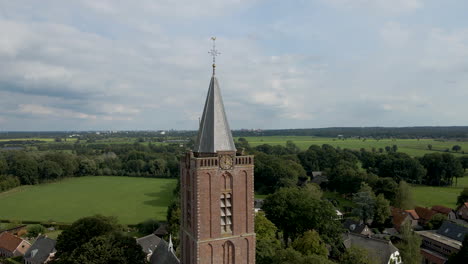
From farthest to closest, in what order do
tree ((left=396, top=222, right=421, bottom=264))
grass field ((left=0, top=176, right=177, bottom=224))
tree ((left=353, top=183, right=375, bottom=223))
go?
grass field ((left=0, top=176, right=177, bottom=224))
tree ((left=353, top=183, right=375, bottom=223))
tree ((left=396, top=222, right=421, bottom=264))

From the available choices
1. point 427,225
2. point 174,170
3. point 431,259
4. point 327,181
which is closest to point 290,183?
point 327,181

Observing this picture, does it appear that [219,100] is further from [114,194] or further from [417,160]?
[417,160]

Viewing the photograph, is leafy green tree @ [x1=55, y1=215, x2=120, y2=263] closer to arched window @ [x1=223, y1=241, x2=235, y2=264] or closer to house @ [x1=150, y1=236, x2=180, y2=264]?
house @ [x1=150, y1=236, x2=180, y2=264]

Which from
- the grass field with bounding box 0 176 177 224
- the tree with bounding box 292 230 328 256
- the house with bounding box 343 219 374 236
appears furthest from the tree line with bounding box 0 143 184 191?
the tree with bounding box 292 230 328 256

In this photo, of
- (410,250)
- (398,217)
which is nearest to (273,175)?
(398,217)

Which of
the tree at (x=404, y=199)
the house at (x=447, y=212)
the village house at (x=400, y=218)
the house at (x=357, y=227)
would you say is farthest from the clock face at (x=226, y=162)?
the tree at (x=404, y=199)
